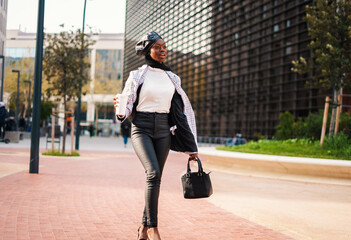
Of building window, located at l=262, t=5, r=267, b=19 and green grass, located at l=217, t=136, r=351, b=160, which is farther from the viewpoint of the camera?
building window, located at l=262, t=5, r=267, b=19

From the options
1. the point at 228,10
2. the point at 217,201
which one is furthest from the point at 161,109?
the point at 228,10

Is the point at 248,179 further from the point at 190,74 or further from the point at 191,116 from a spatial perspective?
the point at 190,74

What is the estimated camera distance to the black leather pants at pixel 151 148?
3.74 meters

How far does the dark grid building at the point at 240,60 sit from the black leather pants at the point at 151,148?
66.1 feet

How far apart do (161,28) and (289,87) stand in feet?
92.2

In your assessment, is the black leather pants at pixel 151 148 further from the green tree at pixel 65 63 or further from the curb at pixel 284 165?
the green tree at pixel 65 63

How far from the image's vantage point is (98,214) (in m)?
5.48

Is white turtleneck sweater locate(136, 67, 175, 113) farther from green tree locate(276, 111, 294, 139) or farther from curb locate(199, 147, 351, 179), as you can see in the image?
green tree locate(276, 111, 294, 139)

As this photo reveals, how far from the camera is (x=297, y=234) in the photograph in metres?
4.78

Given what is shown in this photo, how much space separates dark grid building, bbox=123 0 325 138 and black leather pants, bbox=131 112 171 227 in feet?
66.1

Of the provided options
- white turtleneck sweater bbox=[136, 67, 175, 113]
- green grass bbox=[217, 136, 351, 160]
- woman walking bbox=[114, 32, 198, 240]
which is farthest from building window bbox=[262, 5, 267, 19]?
white turtleneck sweater bbox=[136, 67, 175, 113]

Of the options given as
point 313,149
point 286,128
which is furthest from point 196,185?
point 286,128

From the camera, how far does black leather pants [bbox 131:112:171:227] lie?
3.74 metres

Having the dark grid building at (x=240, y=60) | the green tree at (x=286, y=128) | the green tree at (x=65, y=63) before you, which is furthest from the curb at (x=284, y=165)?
the dark grid building at (x=240, y=60)
